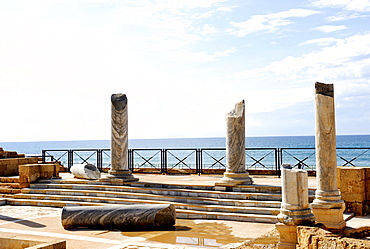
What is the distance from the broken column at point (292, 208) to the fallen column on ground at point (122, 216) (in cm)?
303

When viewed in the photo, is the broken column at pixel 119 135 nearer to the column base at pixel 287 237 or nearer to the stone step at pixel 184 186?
the stone step at pixel 184 186

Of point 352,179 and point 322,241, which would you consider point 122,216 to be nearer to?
point 322,241

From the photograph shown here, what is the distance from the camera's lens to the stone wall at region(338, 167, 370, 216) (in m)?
10.3

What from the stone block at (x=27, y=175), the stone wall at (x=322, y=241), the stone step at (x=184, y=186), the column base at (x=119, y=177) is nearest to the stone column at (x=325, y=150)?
the stone wall at (x=322, y=241)

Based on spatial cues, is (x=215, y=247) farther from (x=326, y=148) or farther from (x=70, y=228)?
(x=70, y=228)

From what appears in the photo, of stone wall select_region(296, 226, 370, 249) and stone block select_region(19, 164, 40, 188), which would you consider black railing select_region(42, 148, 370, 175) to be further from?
stone wall select_region(296, 226, 370, 249)

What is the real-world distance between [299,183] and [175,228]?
328 centimetres

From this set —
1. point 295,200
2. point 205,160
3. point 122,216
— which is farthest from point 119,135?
point 205,160

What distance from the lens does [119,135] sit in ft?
50.1

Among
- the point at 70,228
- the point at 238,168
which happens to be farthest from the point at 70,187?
the point at 238,168

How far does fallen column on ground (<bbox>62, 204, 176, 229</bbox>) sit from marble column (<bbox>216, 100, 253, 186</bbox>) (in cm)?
302

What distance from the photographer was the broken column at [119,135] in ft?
49.6

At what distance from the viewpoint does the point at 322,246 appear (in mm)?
6430

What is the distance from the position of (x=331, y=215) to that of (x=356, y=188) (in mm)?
1888
